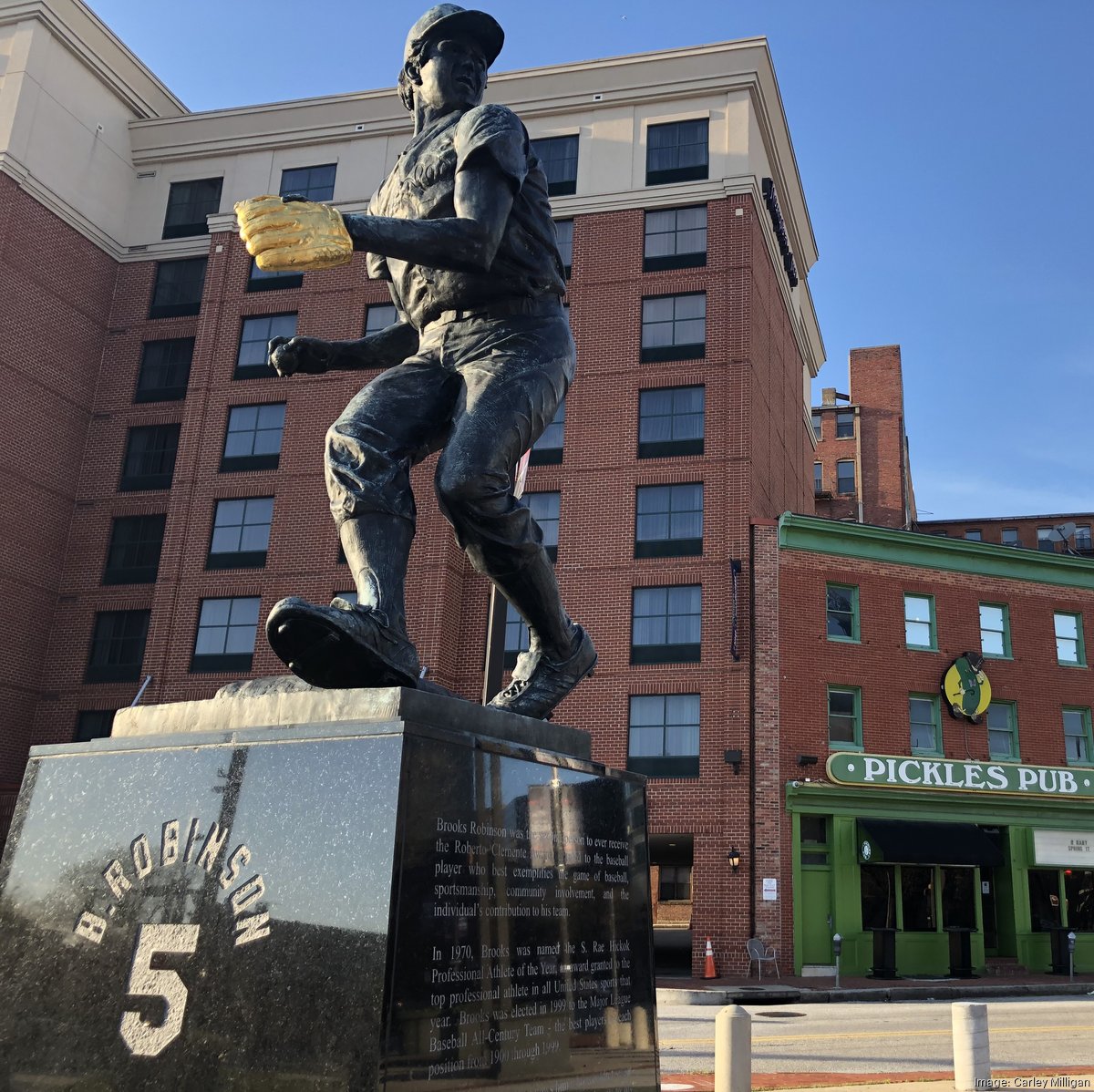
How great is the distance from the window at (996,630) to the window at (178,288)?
26.4 m

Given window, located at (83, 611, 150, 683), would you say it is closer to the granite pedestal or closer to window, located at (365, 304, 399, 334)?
window, located at (365, 304, 399, 334)

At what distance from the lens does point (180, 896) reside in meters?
3.54

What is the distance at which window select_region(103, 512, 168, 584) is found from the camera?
37375mm

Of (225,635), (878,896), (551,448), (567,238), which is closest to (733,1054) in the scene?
(878,896)

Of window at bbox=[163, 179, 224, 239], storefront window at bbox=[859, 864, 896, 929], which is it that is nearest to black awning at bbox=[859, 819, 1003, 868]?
storefront window at bbox=[859, 864, 896, 929]

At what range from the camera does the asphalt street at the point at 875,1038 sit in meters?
11.5

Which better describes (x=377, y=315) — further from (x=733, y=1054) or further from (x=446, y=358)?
(x=446, y=358)

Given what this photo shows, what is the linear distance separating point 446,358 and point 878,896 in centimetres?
2734

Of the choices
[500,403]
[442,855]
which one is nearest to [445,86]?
[500,403]

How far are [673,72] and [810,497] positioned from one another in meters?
18.5

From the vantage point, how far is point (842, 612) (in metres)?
31.1

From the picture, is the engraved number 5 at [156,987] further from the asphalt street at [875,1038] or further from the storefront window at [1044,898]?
the storefront window at [1044,898]

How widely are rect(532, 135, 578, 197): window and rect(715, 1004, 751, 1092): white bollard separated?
3123 centimetres

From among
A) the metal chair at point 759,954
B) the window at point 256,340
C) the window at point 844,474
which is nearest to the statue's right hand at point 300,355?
the metal chair at point 759,954
